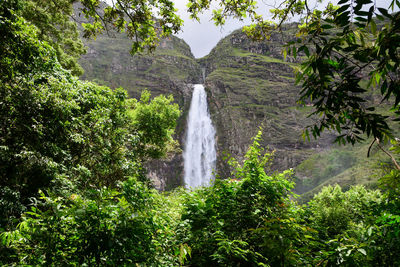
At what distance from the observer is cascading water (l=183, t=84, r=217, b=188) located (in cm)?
4025

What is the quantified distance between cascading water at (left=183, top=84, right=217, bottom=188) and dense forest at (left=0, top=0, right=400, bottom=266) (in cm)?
3382

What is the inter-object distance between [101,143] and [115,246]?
6.42 metres

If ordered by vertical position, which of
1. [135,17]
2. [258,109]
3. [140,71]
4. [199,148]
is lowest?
[199,148]

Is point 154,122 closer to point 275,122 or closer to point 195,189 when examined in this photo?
point 195,189

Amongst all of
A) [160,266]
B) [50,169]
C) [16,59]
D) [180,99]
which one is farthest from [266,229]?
[180,99]

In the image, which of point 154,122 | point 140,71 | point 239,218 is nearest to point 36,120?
point 239,218

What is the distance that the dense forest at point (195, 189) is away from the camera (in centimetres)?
143

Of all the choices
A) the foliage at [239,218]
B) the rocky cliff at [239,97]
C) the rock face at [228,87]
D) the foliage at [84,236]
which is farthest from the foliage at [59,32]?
the rock face at [228,87]

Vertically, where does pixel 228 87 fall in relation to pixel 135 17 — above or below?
above

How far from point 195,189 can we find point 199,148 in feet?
125

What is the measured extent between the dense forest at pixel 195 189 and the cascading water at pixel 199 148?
3382 centimetres

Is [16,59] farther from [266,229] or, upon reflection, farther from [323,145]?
[323,145]

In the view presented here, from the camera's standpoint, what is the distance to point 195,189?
3.98 metres

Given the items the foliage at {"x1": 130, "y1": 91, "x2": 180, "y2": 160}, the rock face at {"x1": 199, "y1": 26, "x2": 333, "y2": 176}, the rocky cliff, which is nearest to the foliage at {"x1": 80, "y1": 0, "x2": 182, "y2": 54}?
the foliage at {"x1": 130, "y1": 91, "x2": 180, "y2": 160}
